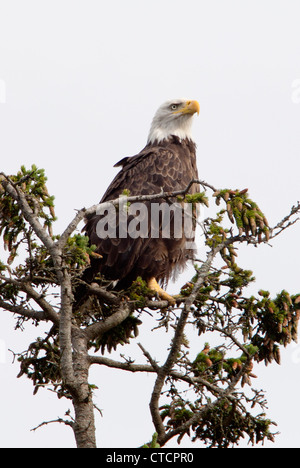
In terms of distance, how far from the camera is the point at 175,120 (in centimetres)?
947

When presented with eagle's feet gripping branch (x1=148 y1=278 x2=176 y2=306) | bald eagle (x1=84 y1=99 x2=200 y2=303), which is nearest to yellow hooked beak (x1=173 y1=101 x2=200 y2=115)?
bald eagle (x1=84 y1=99 x2=200 y2=303)

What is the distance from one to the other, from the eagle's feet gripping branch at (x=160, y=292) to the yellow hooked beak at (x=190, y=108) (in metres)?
2.34

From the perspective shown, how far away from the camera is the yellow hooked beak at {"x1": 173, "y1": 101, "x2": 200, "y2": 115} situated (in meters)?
9.28

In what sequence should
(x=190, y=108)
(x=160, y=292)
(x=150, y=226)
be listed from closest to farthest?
(x=160, y=292), (x=150, y=226), (x=190, y=108)

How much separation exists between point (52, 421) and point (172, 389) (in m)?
1.11

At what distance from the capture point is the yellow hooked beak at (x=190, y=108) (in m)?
9.28

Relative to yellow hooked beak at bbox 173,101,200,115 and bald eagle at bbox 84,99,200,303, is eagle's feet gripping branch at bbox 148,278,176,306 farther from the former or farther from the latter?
yellow hooked beak at bbox 173,101,200,115

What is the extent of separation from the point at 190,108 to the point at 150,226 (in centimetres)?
207

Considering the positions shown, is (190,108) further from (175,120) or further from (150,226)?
(150,226)

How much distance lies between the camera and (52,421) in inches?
222

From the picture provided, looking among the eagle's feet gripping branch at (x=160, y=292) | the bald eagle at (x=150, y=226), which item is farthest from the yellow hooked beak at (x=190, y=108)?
the eagle's feet gripping branch at (x=160, y=292)

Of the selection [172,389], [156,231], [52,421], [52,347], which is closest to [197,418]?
[172,389]

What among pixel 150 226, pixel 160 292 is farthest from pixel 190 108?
pixel 160 292
